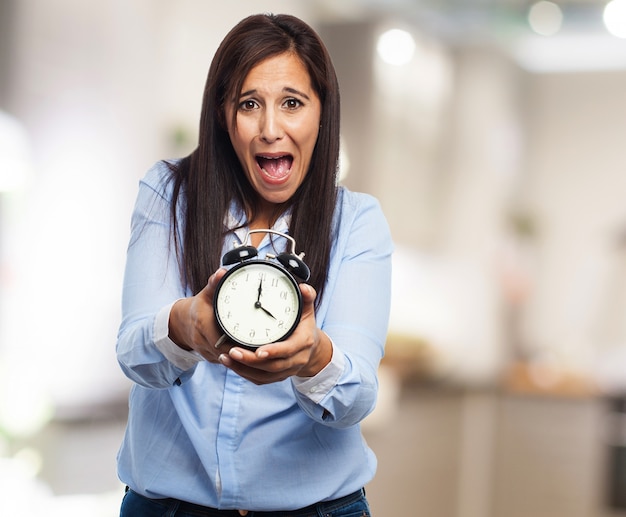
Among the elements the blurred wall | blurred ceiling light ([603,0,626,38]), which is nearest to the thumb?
the blurred wall

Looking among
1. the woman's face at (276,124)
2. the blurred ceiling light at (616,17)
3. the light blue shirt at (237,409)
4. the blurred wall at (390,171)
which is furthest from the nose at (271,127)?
the blurred ceiling light at (616,17)

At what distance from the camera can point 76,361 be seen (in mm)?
2758

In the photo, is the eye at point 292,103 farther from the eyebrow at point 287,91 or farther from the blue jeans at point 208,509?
the blue jeans at point 208,509

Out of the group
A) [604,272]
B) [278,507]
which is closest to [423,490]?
[604,272]

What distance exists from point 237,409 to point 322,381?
0.44ft

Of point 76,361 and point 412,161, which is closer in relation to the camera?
point 76,361

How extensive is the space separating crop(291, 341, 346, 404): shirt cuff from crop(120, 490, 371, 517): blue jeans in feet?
0.56

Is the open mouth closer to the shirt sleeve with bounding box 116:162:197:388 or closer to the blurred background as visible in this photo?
the shirt sleeve with bounding box 116:162:197:388

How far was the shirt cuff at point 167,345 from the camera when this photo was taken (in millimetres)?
959

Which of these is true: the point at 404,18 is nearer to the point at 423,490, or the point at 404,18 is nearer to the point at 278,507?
the point at 423,490

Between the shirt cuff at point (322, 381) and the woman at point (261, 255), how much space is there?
0.09 ft

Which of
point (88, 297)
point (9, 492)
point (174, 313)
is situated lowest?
point (9, 492)

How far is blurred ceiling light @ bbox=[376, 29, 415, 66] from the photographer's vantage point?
404 cm

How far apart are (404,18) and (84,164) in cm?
196
